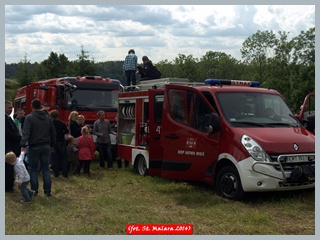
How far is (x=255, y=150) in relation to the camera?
27.0 ft

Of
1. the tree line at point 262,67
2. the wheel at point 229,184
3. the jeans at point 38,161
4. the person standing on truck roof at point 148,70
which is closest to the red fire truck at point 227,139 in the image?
the wheel at point 229,184

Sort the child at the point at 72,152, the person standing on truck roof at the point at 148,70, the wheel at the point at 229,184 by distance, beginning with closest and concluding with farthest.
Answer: the wheel at the point at 229,184 → the child at the point at 72,152 → the person standing on truck roof at the point at 148,70

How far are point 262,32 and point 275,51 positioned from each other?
266 cm

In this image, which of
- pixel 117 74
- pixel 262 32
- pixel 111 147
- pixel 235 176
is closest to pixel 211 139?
pixel 235 176

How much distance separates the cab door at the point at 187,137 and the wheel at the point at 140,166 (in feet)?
5.00

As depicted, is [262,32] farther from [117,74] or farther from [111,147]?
[111,147]

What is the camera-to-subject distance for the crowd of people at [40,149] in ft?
29.0

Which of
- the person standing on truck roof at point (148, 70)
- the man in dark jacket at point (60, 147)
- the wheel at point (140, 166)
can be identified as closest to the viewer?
the man in dark jacket at point (60, 147)

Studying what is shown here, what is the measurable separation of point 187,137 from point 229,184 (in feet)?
4.97

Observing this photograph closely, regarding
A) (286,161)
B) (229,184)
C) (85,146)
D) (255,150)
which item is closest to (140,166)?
(85,146)

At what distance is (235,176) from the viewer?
857 cm

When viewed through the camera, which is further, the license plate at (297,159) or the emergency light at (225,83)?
the emergency light at (225,83)

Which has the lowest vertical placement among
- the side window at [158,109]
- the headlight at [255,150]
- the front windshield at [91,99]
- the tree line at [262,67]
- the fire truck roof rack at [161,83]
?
the headlight at [255,150]

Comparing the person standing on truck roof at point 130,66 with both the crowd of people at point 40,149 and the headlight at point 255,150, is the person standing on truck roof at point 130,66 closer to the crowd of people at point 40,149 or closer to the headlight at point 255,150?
the crowd of people at point 40,149
